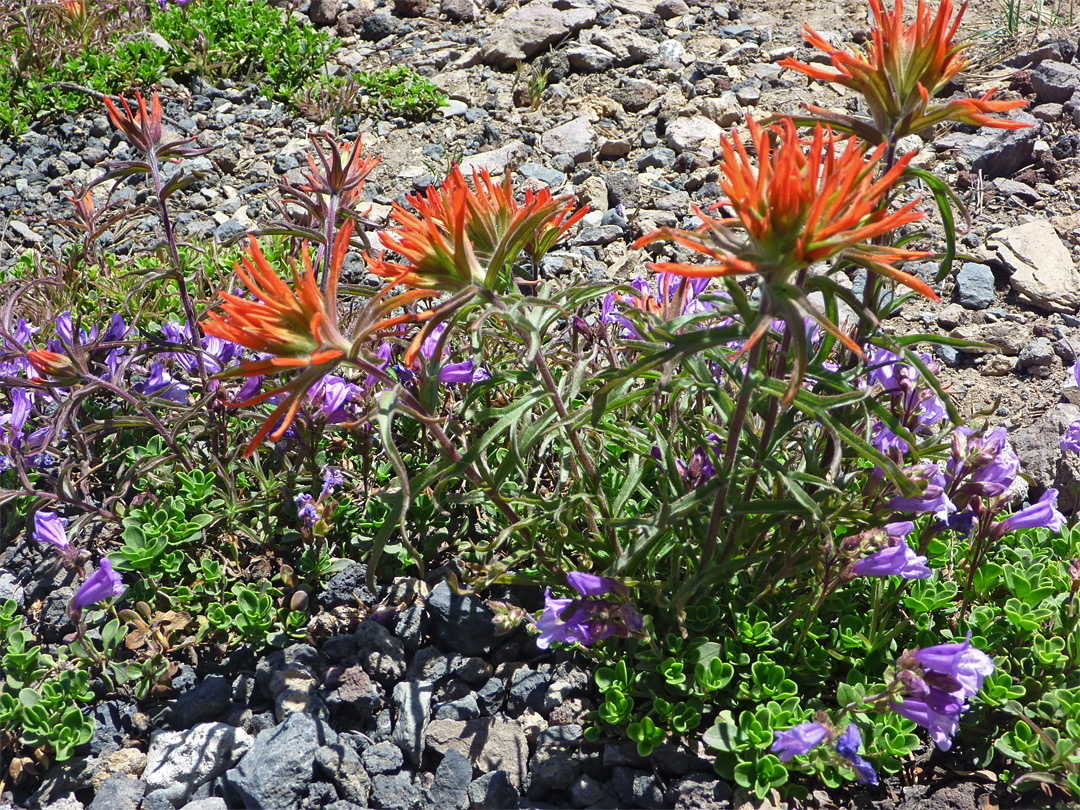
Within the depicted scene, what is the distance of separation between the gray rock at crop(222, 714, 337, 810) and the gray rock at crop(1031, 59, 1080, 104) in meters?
4.74

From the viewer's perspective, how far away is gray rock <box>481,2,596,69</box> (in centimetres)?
545

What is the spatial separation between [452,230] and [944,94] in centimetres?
394

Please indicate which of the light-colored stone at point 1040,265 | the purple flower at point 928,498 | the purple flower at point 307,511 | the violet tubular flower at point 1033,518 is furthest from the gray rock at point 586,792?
the light-colored stone at point 1040,265

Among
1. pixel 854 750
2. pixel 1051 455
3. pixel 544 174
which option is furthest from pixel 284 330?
pixel 544 174

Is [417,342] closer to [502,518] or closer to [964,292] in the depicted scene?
[502,518]

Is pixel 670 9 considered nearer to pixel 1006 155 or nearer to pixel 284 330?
pixel 1006 155

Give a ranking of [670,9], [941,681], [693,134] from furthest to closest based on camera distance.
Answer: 1. [670,9]
2. [693,134]
3. [941,681]

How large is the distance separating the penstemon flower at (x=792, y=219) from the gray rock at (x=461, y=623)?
4.74ft

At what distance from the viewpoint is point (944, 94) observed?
4.59 metres

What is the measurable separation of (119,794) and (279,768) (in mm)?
462

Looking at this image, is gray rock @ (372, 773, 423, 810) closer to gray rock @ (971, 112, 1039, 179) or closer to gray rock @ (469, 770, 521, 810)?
gray rock @ (469, 770, 521, 810)

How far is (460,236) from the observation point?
168cm

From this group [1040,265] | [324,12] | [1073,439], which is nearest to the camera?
[1073,439]

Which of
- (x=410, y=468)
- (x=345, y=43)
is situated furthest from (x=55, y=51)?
(x=410, y=468)
